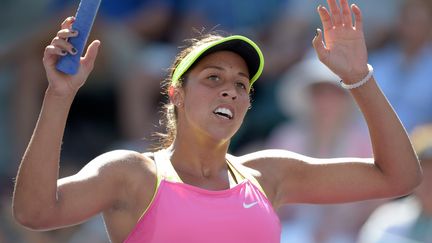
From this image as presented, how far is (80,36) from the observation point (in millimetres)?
3629

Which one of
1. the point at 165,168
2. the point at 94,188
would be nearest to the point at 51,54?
the point at 94,188

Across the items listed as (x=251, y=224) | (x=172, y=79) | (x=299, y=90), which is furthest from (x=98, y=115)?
(x=251, y=224)

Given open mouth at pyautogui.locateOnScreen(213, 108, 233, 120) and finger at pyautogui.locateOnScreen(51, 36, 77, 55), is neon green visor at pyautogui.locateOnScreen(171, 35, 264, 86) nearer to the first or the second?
open mouth at pyautogui.locateOnScreen(213, 108, 233, 120)

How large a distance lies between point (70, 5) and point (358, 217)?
2.46 metres

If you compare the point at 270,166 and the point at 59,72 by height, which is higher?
the point at 59,72

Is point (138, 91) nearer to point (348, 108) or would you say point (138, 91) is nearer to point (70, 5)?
point (70, 5)

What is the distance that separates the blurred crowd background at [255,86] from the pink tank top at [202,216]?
224cm

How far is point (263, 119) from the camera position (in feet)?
23.7

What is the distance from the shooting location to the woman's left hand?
4195mm

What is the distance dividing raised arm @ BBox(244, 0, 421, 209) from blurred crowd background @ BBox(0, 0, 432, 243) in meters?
1.85

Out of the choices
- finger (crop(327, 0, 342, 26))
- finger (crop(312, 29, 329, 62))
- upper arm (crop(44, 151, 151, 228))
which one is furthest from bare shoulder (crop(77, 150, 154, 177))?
finger (crop(327, 0, 342, 26))

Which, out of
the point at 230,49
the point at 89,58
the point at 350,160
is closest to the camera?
the point at 89,58

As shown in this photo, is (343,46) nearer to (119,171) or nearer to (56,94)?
(119,171)

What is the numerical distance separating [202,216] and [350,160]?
2.61 feet
